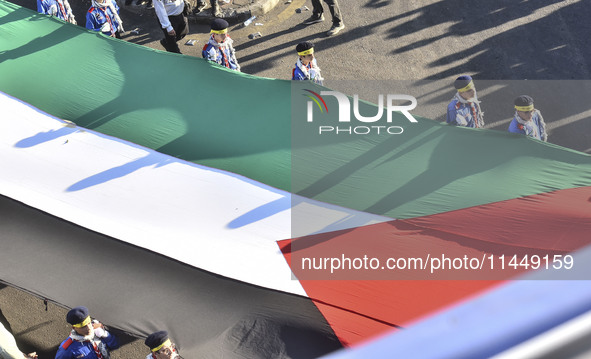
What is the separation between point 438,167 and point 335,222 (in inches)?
38.8

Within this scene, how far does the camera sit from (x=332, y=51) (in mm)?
8523

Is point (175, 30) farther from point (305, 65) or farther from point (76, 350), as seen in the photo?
point (76, 350)

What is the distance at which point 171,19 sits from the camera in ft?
26.6

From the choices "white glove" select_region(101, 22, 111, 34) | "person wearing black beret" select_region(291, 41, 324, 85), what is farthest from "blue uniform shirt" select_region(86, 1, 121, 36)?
"person wearing black beret" select_region(291, 41, 324, 85)

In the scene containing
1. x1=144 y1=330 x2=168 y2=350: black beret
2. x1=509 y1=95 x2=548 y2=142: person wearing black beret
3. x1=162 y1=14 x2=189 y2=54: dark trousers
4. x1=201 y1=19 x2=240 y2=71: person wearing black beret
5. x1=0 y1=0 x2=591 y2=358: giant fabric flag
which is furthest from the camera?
x1=162 y1=14 x2=189 y2=54: dark trousers

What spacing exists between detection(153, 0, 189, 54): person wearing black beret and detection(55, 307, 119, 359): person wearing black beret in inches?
160

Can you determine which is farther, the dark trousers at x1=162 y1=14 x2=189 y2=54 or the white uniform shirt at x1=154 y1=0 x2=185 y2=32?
the dark trousers at x1=162 y1=14 x2=189 y2=54

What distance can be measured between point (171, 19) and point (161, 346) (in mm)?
4799

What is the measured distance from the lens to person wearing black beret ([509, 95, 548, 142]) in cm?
595

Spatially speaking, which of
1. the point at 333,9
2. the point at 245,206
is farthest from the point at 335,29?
the point at 245,206

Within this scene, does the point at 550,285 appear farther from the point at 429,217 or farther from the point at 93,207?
the point at 93,207

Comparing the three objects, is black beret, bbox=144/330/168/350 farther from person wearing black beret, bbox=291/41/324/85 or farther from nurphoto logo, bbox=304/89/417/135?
person wearing black beret, bbox=291/41/324/85

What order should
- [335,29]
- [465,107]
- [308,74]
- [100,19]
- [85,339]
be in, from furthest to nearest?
[335,29], [100,19], [308,74], [465,107], [85,339]

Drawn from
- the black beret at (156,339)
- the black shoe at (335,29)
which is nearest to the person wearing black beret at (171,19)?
the black shoe at (335,29)
